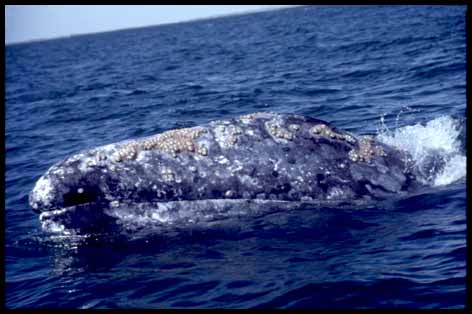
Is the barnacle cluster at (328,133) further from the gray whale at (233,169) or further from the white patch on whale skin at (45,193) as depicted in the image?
the white patch on whale skin at (45,193)

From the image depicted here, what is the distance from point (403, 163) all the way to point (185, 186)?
3.32 metres

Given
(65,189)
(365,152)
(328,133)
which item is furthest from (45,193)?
(365,152)

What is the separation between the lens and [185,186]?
7.19m

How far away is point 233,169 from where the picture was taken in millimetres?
7297

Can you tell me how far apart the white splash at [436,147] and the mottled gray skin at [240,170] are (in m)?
0.47

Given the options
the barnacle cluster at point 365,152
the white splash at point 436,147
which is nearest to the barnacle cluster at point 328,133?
the barnacle cluster at point 365,152

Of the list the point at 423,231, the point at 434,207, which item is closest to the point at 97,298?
the point at 423,231

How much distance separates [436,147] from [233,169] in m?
3.74

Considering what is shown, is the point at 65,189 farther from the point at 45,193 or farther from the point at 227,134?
the point at 227,134

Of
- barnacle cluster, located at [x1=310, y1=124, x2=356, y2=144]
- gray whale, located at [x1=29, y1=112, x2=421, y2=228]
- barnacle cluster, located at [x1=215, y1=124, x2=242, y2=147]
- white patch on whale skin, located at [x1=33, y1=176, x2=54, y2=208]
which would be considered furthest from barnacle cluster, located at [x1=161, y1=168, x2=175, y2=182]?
barnacle cluster, located at [x1=310, y1=124, x2=356, y2=144]

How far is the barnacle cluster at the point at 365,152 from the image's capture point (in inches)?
302

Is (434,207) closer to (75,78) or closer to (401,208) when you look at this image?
(401,208)

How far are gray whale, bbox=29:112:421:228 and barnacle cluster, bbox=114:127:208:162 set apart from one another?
14 mm

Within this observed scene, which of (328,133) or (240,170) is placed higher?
(328,133)
